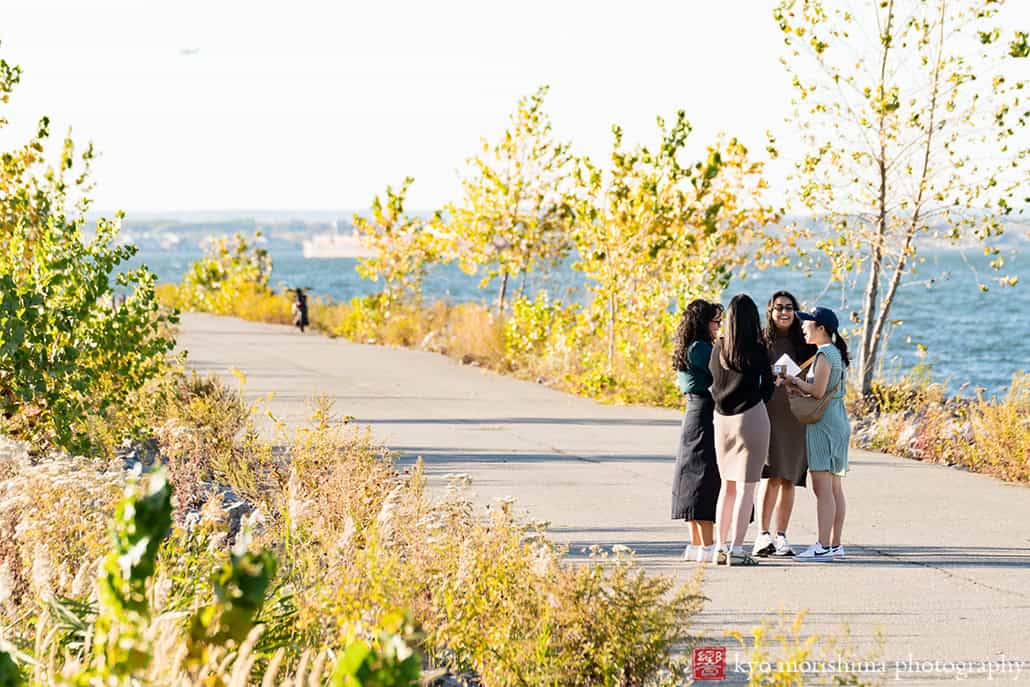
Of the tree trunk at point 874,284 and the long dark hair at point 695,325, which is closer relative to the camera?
the long dark hair at point 695,325

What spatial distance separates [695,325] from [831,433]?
1133 millimetres

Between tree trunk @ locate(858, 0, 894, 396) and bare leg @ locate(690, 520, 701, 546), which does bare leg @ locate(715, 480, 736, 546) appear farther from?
tree trunk @ locate(858, 0, 894, 396)

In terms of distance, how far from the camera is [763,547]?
8.20 m

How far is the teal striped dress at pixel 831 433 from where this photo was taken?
8.09 m

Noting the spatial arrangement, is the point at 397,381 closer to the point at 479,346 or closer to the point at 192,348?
the point at 479,346

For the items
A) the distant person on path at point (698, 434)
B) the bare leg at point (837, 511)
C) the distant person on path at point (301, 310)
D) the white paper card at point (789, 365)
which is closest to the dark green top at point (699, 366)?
the distant person on path at point (698, 434)

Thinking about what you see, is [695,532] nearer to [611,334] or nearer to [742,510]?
[742,510]

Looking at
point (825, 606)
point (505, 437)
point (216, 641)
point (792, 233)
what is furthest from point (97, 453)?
point (792, 233)

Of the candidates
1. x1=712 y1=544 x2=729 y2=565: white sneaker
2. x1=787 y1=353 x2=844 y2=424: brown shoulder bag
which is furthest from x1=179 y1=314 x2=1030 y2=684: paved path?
x1=787 y1=353 x2=844 y2=424: brown shoulder bag

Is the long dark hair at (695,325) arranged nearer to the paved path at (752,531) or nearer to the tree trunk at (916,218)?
the paved path at (752,531)

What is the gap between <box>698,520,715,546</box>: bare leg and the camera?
26.6ft

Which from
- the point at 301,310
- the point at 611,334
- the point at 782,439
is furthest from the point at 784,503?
the point at 301,310

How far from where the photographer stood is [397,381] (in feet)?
60.5

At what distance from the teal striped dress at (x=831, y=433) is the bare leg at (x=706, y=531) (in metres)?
0.75
